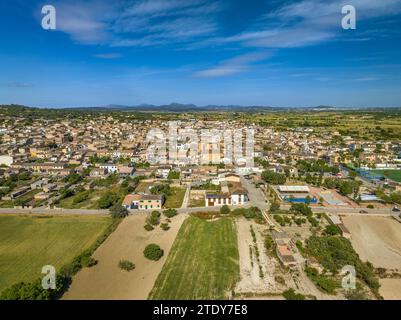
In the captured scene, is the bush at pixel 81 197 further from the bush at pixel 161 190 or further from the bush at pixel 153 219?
the bush at pixel 153 219

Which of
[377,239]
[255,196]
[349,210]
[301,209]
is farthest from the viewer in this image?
[255,196]

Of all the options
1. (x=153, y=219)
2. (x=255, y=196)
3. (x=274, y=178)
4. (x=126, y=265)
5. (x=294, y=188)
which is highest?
(x=274, y=178)

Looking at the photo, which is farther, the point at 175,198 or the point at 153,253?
the point at 175,198

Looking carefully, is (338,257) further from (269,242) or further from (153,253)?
(153,253)

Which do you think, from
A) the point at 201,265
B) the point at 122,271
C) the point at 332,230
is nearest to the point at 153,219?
the point at 122,271

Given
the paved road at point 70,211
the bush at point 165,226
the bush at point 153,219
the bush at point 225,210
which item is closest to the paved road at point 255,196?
the bush at point 225,210

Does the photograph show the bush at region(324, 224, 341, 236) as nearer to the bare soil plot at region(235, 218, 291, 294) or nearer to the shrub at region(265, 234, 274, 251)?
the shrub at region(265, 234, 274, 251)

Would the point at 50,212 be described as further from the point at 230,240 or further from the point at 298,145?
the point at 298,145
